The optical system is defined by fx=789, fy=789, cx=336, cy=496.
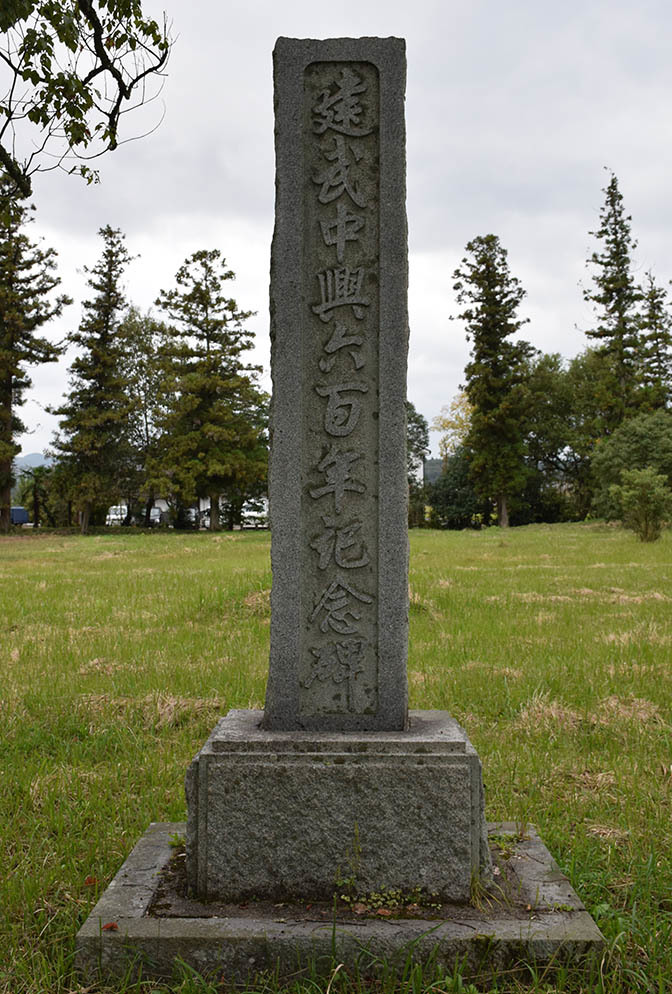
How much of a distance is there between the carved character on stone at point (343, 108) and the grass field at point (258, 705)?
3147 millimetres

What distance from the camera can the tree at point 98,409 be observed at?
34.3 m

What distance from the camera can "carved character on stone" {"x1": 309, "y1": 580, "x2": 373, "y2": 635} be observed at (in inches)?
125

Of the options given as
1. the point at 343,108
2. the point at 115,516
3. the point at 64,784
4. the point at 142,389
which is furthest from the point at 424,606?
the point at 115,516

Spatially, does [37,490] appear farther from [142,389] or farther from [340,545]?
[340,545]

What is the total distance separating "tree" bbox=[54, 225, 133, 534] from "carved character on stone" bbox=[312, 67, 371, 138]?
32343 mm

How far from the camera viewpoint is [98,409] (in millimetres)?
35000

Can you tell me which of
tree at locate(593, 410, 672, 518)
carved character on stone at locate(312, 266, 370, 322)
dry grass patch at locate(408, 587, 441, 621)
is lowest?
dry grass patch at locate(408, 587, 441, 621)

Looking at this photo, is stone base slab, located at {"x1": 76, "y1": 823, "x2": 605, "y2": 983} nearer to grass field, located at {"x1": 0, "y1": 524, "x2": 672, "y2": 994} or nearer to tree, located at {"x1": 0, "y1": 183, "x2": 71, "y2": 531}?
grass field, located at {"x1": 0, "y1": 524, "x2": 672, "y2": 994}

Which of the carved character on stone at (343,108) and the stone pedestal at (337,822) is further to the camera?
the carved character on stone at (343,108)

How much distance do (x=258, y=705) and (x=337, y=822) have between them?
276cm

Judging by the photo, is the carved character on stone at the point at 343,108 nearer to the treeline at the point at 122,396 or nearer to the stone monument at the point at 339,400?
the stone monument at the point at 339,400

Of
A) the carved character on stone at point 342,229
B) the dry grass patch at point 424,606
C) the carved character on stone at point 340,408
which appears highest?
the carved character on stone at point 342,229

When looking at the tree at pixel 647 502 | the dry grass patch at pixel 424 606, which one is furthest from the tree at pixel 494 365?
the dry grass patch at pixel 424 606

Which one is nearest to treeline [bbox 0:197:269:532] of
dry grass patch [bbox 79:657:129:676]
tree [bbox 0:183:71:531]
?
tree [bbox 0:183:71:531]
